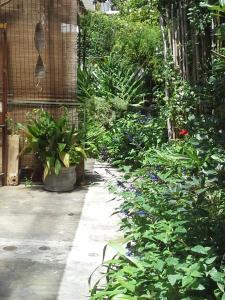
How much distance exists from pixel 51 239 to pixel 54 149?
2.19 m

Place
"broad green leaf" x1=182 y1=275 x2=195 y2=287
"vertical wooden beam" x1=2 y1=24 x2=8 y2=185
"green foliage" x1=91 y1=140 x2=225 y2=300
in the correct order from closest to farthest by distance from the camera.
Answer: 1. "broad green leaf" x1=182 y1=275 x2=195 y2=287
2. "green foliage" x1=91 y1=140 x2=225 y2=300
3. "vertical wooden beam" x1=2 y1=24 x2=8 y2=185

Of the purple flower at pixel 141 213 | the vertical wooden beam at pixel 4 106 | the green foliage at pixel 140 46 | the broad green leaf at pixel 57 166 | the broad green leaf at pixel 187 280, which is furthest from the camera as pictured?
the green foliage at pixel 140 46

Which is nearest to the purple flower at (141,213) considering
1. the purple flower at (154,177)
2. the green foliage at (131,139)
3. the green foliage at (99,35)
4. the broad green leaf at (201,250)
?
the purple flower at (154,177)

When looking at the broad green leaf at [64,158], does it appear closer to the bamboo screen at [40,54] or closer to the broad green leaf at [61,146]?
the broad green leaf at [61,146]

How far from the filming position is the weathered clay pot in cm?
695

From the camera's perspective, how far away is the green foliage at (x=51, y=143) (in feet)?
22.8

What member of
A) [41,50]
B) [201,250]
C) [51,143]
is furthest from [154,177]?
[41,50]

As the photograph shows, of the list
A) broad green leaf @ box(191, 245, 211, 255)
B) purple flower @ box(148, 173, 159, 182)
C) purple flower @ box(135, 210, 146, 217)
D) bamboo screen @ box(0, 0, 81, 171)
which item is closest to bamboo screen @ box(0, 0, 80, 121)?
bamboo screen @ box(0, 0, 81, 171)

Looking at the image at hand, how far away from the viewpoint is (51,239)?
5027mm

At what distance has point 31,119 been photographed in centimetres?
726

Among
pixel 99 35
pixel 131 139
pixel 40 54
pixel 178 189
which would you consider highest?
pixel 99 35

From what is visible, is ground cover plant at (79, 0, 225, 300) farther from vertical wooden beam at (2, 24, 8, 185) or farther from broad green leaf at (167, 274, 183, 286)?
vertical wooden beam at (2, 24, 8, 185)

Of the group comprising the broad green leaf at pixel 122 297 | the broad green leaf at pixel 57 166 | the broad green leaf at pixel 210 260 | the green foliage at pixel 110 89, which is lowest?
the broad green leaf at pixel 122 297

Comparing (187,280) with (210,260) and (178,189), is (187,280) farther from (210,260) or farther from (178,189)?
(178,189)
